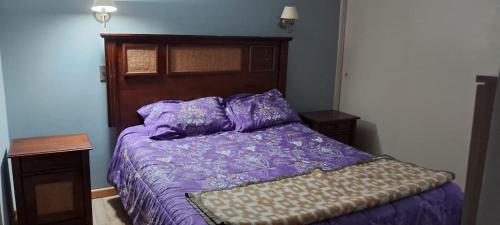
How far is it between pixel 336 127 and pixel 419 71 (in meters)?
0.86

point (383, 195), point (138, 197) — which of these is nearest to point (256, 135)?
point (138, 197)

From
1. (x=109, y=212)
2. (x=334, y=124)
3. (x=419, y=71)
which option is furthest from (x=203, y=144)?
(x=419, y=71)

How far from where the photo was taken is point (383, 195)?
1.85 metres

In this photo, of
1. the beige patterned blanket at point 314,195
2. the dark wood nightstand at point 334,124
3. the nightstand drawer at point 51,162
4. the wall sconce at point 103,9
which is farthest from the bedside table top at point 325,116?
the nightstand drawer at point 51,162

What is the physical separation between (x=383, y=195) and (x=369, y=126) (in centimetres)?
199

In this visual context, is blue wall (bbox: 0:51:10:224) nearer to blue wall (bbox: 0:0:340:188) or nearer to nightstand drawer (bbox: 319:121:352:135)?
blue wall (bbox: 0:0:340:188)

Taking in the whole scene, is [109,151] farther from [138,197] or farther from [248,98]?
[248,98]

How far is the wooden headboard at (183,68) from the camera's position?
289 centimetres

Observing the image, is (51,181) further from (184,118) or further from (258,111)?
(258,111)

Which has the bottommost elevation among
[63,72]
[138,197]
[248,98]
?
[138,197]

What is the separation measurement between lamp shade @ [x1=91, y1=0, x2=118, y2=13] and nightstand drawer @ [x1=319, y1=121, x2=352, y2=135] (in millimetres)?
1994

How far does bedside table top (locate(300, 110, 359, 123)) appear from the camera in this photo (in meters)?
3.50

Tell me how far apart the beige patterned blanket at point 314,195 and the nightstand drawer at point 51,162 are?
3.42 feet

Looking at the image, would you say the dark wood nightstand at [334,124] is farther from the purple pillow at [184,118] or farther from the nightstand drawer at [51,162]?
the nightstand drawer at [51,162]
